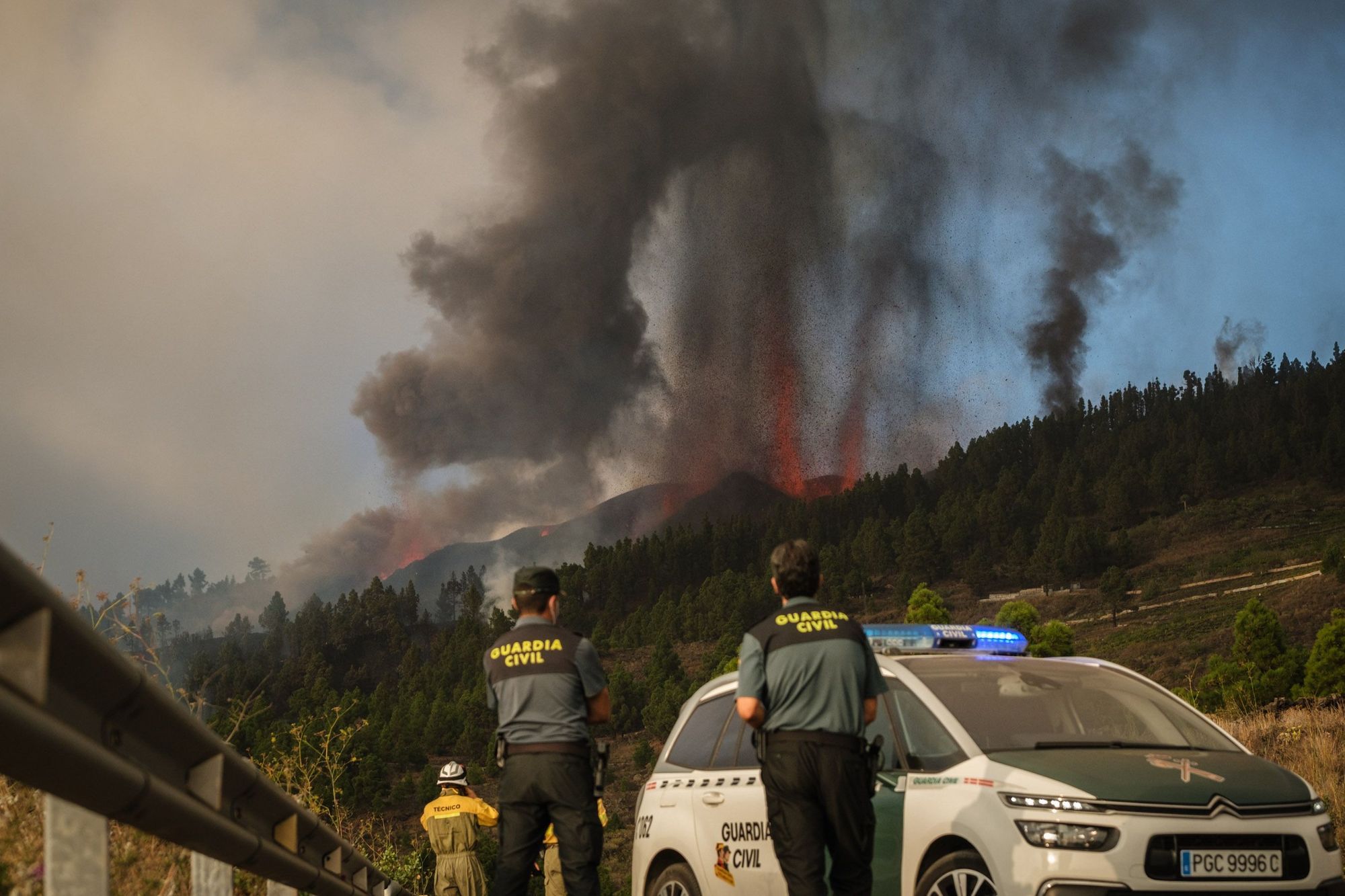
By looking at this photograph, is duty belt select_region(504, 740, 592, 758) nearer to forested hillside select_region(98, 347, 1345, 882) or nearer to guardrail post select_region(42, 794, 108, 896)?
guardrail post select_region(42, 794, 108, 896)

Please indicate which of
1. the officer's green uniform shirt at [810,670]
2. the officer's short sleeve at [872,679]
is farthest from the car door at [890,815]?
the officer's green uniform shirt at [810,670]

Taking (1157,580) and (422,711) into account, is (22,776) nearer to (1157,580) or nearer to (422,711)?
(1157,580)

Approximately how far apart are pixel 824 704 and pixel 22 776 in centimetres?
324

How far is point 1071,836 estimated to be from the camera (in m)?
4.69

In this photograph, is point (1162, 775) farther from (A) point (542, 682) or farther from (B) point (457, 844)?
(B) point (457, 844)

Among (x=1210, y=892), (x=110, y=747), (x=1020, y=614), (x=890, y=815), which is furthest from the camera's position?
(x=1020, y=614)

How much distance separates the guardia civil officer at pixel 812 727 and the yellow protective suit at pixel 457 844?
215 inches

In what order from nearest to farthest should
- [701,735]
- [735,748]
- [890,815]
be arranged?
[890,815], [735,748], [701,735]

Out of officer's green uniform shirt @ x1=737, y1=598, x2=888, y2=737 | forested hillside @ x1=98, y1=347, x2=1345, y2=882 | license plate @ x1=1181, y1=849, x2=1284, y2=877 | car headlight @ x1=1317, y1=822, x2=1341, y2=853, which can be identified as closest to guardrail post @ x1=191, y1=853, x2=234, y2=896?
officer's green uniform shirt @ x1=737, y1=598, x2=888, y2=737

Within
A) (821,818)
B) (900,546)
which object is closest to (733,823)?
(821,818)

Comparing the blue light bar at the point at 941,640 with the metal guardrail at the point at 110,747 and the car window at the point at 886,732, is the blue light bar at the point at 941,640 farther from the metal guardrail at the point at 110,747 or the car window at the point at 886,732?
the metal guardrail at the point at 110,747

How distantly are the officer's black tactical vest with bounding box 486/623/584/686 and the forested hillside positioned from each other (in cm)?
8931

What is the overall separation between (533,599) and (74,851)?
123 inches

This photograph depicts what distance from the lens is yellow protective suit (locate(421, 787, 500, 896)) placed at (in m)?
9.84
